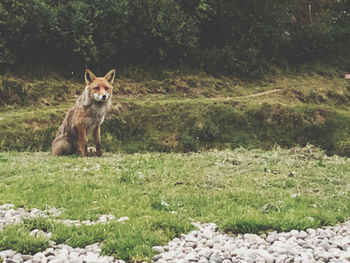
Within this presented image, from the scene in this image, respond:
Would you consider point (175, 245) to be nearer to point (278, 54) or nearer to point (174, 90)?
point (174, 90)

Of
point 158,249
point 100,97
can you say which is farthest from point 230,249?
point 100,97

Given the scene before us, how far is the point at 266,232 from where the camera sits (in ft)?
17.9

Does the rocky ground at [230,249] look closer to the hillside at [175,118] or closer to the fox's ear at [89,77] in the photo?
the fox's ear at [89,77]

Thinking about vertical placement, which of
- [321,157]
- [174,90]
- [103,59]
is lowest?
[321,157]

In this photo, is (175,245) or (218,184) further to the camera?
(218,184)

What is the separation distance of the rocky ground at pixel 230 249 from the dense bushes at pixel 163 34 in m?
15.6

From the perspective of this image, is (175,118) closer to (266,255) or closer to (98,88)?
(98,88)

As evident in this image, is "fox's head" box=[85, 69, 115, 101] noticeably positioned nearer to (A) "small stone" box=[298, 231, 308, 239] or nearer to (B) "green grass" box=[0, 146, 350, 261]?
(B) "green grass" box=[0, 146, 350, 261]

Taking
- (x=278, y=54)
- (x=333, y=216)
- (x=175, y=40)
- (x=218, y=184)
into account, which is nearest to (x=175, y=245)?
(x=333, y=216)

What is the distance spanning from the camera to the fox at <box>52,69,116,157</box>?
12.0 metres

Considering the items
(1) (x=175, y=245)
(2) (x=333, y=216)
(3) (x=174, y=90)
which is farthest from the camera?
(3) (x=174, y=90)

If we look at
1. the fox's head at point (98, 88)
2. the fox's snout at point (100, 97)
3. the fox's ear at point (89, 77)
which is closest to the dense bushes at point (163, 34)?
the fox's ear at point (89, 77)

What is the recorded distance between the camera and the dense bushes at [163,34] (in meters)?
19.4

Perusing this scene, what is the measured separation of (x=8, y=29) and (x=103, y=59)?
480 centimetres
